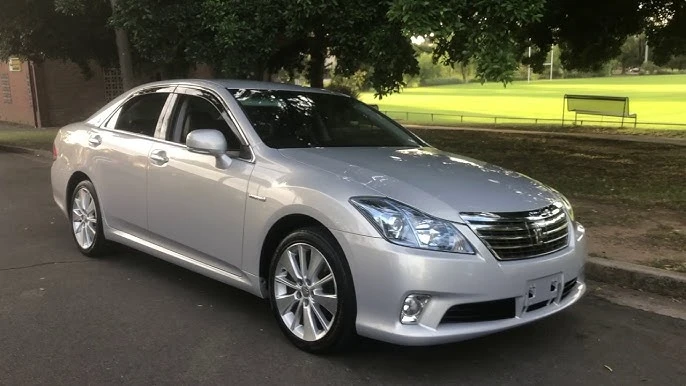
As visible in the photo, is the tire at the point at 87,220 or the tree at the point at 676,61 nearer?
the tire at the point at 87,220

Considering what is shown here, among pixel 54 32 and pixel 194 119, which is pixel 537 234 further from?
pixel 54 32

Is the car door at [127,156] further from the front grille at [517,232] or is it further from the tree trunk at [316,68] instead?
the tree trunk at [316,68]

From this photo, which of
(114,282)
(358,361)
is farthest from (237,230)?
(114,282)

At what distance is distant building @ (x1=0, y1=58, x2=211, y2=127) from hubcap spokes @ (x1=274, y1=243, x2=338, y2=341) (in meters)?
19.7

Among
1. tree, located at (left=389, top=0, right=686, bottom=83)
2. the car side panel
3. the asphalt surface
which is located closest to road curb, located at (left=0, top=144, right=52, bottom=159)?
tree, located at (left=389, top=0, right=686, bottom=83)

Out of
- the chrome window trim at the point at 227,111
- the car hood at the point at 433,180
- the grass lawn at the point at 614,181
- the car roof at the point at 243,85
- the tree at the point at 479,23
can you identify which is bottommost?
the grass lawn at the point at 614,181

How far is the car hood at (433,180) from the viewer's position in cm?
359

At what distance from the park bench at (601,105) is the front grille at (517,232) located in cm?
1816

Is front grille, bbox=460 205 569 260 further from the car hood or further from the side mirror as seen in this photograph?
the side mirror

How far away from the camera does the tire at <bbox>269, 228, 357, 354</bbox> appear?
3.59 m

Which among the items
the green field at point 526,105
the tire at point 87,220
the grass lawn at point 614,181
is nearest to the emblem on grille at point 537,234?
the grass lawn at point 614,181

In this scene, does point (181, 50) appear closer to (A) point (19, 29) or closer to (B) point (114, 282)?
(B) point (114, 282)

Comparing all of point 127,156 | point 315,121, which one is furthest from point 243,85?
point 127,156

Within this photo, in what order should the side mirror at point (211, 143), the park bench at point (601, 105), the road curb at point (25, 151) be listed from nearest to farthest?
the side mirror at point (211, 143) < the road curb at point (25, 151) < the park bench at point (601, 105)
